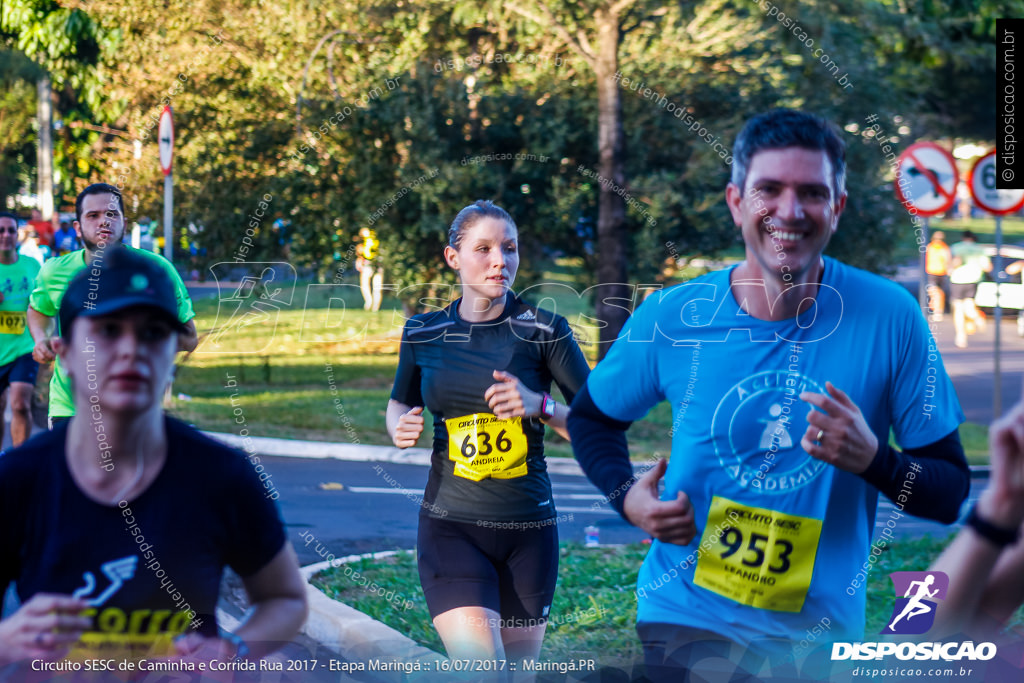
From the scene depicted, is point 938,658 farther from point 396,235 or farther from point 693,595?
point 396,235

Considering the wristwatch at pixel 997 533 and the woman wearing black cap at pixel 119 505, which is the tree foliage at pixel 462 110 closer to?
the woman wearing black cap at pixel 119 505

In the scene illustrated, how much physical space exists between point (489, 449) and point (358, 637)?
1805 mm

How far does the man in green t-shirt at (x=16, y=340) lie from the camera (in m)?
8.05

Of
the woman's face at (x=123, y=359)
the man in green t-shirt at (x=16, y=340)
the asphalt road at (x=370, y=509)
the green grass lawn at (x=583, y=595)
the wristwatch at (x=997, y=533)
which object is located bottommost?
the asphalt road at (x=370, y=509)

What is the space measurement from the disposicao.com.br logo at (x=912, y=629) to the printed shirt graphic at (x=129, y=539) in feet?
4.28

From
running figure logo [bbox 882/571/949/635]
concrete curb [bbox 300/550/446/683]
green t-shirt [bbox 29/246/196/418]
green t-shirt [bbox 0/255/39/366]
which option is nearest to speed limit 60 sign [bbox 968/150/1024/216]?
concrete curb [bbox 300/550/446/683]

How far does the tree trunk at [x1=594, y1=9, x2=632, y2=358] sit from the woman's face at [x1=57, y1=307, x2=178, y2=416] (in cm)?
884

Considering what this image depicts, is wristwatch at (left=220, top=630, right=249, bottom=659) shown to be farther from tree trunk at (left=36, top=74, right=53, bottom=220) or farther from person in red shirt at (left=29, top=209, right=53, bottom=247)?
tree trunk at (left=36, top=74, right=53, bottom=220)

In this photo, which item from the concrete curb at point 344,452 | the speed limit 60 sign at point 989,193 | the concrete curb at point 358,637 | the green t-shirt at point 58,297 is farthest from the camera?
the concrete curb at point 344,452

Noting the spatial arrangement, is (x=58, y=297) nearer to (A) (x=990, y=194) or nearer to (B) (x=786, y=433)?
(B) (x=786, y=433)

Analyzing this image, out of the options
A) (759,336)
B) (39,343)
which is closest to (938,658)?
(759,336)

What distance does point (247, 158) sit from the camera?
1379 cm

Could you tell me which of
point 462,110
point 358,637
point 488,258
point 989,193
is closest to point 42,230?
point 462,110

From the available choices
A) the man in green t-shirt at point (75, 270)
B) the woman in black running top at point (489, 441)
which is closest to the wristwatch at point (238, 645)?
the woman in black running top at point (489, 441)
